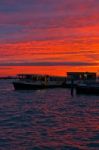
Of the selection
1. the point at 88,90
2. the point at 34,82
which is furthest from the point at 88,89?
the point at 34,82

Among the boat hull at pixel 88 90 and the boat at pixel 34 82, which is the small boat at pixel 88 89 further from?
the boat at pixel 34 82

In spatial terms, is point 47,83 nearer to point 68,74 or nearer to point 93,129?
point 68,74

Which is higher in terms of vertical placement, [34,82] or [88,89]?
[34,82]

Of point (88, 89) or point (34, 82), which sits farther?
point (34, 82)

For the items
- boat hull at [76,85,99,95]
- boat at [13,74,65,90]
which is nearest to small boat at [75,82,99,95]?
boat hull at [76,85,99,95]

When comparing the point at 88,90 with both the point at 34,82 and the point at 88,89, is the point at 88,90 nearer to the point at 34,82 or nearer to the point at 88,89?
the point at 88,89

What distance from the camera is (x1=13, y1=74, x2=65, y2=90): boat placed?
380 ft

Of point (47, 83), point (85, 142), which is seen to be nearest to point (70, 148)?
point (85, 142)

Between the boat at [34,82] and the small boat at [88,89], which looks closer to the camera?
the small boat at [88,89]

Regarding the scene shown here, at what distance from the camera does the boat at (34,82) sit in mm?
115838

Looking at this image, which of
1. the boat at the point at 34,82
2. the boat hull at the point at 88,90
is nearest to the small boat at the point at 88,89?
the boat hull at the point at 88,90

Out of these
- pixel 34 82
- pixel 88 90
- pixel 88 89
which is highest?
pixel 34 82

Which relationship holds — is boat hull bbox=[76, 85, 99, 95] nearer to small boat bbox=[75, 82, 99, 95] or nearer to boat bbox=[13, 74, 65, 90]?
small boat bbox=[75, 82, 99, 95]

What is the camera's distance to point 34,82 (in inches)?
4710
